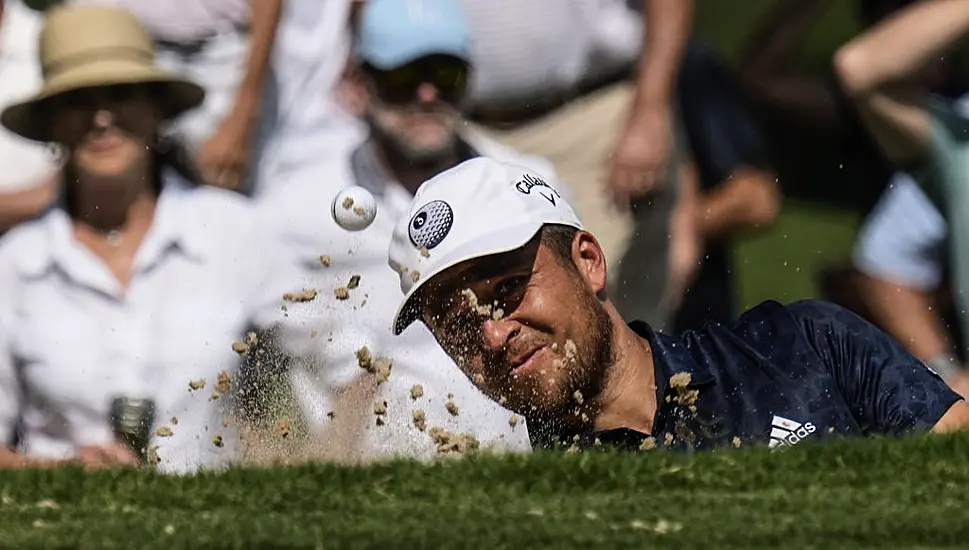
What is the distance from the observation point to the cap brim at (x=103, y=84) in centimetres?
566

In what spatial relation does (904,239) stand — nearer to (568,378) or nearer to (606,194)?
(606,194)

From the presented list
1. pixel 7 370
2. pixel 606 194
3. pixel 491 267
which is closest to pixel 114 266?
pixel 7 370

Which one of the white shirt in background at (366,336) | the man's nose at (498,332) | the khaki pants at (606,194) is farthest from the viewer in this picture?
the khaki pants at (606,194)

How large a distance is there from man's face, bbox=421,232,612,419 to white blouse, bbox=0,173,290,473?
51.6 inches

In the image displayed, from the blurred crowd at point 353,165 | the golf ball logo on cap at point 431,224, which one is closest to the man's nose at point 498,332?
the golf ball logo on cap at point 431,224

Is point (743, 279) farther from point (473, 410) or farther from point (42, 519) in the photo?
point (42, 519)

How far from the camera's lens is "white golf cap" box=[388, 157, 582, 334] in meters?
4.20

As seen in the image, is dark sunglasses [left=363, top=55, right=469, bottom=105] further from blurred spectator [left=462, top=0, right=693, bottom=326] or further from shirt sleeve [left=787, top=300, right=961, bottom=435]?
shirt sleeve [left=787, top=300, right=961, bottom=435]

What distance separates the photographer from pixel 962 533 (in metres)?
3.31

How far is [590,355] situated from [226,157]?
2.10 m

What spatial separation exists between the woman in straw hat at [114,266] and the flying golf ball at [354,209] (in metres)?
0.37

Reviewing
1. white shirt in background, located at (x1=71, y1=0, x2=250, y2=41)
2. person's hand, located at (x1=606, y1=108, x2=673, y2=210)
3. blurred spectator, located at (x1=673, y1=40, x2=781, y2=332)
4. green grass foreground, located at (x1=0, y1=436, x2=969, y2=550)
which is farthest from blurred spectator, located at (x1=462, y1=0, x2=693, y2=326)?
green grass foreground, located at (x1=0, y1=436, x2=969, y2=550)

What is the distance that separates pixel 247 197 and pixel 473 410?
1.28 metres

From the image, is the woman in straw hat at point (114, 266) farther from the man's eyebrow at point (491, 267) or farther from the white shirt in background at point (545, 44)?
the man's eyebrow at point (491, 267)
